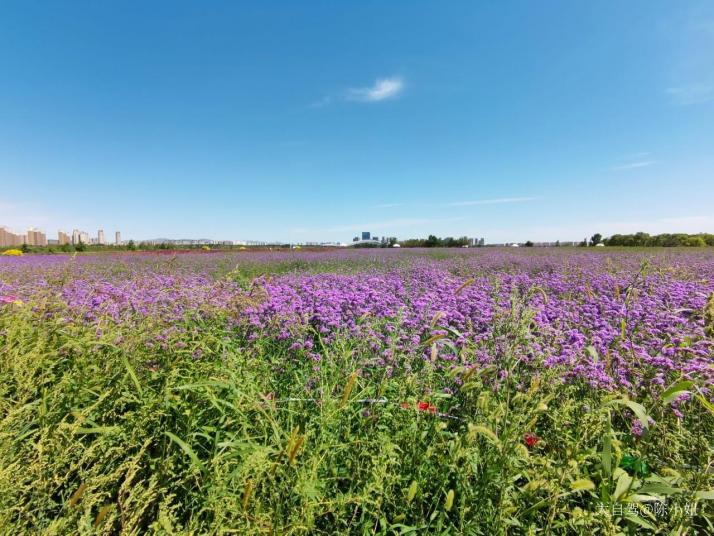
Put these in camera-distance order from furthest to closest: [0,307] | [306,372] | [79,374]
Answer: [0,307] < [306,372] < [79,374]

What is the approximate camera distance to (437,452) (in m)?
1.54

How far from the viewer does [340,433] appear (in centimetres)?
163

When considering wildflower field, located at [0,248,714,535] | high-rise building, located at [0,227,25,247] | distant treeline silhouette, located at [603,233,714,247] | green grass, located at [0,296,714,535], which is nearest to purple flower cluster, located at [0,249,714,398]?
wildflower field, located at [0,248,714,535]

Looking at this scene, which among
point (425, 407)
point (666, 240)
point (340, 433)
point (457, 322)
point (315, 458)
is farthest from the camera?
point (666, 240)

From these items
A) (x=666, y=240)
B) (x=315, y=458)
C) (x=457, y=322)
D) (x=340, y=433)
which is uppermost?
(x=666, y=240)

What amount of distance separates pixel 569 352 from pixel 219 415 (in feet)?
6.47

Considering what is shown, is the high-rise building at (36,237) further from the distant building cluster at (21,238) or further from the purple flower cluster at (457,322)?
the purple flower cluster at (457,322)

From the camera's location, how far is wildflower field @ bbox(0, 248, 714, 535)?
124cm

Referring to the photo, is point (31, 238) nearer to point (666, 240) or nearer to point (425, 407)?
point (425, 407)

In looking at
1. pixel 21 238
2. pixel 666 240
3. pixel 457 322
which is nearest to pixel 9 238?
pixel 21 238

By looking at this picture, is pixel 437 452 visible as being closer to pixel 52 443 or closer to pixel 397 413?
pixel 397 413

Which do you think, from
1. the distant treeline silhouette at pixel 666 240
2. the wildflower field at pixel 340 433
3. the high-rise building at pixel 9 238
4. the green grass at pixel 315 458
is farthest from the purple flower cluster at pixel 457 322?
the high-rise building at pixel 9 238

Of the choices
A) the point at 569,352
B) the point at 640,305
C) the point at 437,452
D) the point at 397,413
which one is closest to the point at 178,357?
the point at 397,413

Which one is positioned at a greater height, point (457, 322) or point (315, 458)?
point (457, 322)
